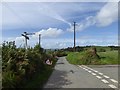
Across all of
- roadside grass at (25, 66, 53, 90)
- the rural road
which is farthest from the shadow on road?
roadside grass at (25, 66, 53, 90)

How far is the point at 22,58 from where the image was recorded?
1319 centimetres

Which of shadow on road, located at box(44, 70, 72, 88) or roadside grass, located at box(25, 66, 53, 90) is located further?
shadow on road, located at box(44, 70, 72, 88)

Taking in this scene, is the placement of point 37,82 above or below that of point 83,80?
above

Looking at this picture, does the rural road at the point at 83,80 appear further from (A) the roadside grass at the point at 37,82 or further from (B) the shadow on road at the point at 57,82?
(A) the roadside grass at the point at 37,82

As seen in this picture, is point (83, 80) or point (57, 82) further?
point (83, 80)

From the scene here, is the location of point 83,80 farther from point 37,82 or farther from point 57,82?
point 37,82

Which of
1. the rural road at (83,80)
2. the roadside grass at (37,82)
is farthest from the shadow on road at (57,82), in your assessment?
the roadside grass at (37,82)

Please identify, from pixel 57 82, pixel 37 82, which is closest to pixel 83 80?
pixel 57 82

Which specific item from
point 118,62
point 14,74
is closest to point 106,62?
point 118,62

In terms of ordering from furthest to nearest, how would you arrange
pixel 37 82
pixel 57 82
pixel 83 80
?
pixel 83 80 → pixel 57 82 → pixel 37 82

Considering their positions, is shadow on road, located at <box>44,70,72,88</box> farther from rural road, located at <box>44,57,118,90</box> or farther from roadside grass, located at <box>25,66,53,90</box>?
roadside grass, located at <box>25,66,53,90</box>

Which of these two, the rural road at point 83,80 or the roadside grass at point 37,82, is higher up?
the roadside grass at point 37,82

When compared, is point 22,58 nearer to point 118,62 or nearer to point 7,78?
point 7,78

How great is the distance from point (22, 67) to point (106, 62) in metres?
25.3
